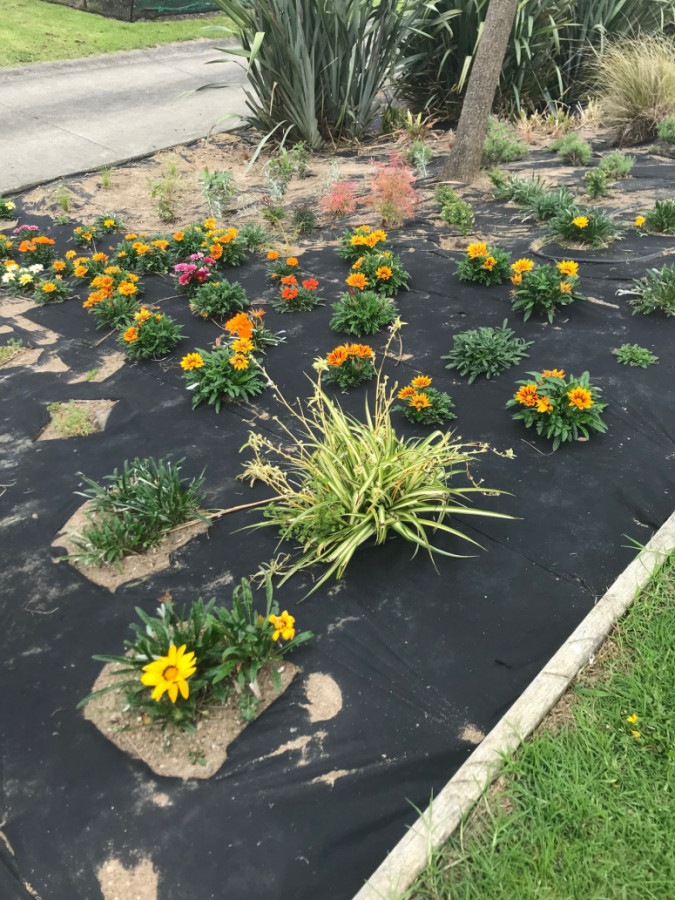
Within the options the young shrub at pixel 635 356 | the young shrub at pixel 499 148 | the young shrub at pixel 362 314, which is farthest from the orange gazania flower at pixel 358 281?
the young shrub at pixel 499 148

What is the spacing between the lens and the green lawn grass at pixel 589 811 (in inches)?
60.6

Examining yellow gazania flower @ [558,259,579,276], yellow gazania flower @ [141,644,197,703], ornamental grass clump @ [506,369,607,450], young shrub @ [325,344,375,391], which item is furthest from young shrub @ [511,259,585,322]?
yellow gazania flower @ [141,644,197,703]

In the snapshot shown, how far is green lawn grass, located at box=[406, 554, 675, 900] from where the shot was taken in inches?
60.6

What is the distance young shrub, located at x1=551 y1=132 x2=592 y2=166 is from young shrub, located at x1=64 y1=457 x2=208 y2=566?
18.9 ft

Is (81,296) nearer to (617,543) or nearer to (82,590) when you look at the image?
(82,590)

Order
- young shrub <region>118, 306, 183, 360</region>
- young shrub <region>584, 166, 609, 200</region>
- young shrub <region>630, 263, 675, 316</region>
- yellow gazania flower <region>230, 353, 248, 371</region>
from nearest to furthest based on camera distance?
yellow gazania flower <region>230, 353, 248, 371</region> → young shrub <region>630, 263, 675, 316</region> → young shrub <region>118, 306, 183, 360</region> → young shrub <region>584, 166, 609, 200</region>

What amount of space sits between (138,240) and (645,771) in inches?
198

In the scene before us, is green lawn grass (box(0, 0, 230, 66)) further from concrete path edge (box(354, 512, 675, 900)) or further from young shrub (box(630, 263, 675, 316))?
concrete path edge (box(354, 512, 675, 900))

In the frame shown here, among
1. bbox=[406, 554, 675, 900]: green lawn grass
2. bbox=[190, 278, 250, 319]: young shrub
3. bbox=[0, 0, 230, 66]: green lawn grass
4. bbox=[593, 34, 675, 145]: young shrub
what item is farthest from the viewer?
bbox=[0, 0, 230, 66]: green lawn grass

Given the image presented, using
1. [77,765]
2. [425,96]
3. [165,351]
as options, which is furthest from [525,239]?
[425,96]

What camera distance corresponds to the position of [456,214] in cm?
500

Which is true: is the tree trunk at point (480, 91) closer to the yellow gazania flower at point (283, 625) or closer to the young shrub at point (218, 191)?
the young shrub at point (218, 191)

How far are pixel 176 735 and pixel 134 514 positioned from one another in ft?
3.21

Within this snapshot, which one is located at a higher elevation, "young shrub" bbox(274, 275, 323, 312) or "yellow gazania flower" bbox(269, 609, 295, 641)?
"young shrub" bbox(274, 275, 323, 312)
